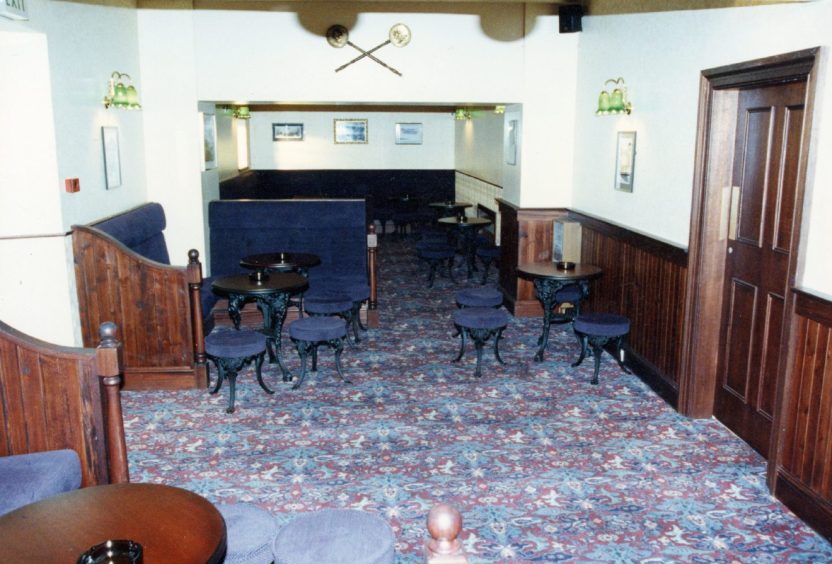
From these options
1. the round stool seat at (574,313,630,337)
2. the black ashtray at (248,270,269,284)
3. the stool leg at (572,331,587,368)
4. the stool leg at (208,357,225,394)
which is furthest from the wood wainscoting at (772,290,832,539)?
the black ashtray at (248,270,269,284)

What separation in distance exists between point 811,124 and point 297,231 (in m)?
5.50

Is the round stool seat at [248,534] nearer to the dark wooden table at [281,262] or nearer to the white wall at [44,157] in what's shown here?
the white wall at [44,157]

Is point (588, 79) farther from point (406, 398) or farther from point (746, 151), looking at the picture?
point (406, 398)

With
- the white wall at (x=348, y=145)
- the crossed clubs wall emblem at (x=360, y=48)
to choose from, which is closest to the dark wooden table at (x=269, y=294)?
the crossed clubs wall emblem at (x=360, y=48)

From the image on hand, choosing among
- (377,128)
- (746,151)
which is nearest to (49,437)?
(746,151)

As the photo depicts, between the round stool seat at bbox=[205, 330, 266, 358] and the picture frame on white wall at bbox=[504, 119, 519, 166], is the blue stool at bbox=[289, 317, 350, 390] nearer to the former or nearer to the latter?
the round stool seat at bbox=[205, 330, 266, 358]

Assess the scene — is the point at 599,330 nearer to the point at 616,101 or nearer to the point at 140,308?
the point at 616,101

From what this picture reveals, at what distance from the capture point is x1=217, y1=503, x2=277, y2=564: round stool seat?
2715 millimetres

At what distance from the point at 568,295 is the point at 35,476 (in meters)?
4.68

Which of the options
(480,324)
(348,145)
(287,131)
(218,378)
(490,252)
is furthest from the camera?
(348,145)

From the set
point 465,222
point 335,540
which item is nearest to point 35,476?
point 335,540

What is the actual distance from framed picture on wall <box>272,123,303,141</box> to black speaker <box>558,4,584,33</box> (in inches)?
337

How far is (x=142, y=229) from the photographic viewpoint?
669cm

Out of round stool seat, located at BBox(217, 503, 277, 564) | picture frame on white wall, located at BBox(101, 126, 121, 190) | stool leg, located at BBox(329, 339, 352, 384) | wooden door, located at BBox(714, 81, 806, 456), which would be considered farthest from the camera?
picture frame on white wall, located at BBox(101, 126, 121, 190)
